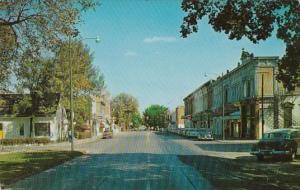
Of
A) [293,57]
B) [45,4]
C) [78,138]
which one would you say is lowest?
[78,138]

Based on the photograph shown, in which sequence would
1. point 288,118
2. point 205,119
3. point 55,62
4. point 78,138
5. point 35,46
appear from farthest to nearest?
point 205,119 → point 78,138 → point 55,62 → point 288,118 → point 35,46

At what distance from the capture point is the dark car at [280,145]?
25.1 m

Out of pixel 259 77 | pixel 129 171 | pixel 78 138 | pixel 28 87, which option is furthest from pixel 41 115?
pixel 129 171

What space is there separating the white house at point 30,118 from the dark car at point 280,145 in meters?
35.7

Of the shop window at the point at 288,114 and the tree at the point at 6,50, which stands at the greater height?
the tree at the point at 6,50

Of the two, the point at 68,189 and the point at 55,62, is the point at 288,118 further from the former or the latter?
the point at 68,189

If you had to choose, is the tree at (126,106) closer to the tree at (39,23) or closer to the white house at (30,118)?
the white house at (30,118)

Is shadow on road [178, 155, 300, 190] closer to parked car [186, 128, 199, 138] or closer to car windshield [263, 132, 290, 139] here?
car windshield [263, 132, 290, 139]

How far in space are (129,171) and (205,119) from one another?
79.1 m

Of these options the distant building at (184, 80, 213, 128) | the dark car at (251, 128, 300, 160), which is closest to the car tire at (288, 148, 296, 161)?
the dark car at (251, 128, 300, 160)

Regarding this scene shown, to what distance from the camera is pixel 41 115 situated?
57812 millimetres

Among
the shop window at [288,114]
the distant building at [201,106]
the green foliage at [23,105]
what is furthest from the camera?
the distant building at [201,106]

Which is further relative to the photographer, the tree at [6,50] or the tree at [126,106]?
the tree at [126,106]

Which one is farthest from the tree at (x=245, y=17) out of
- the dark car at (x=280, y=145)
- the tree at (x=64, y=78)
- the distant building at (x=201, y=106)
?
the distant building at (x=201, y=106)
